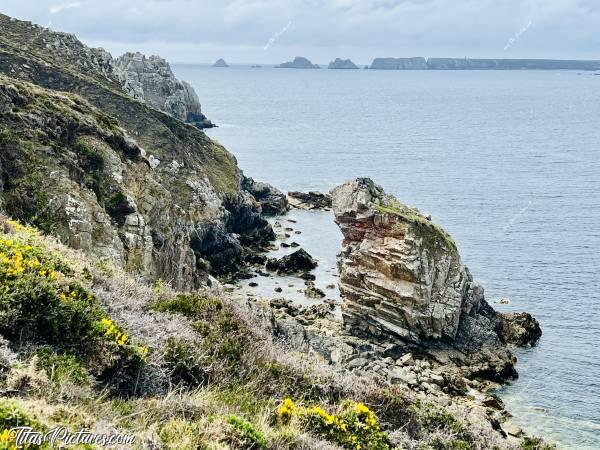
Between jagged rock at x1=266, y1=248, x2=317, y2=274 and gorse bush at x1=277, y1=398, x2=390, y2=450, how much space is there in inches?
1578

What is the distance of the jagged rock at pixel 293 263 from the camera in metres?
51.4

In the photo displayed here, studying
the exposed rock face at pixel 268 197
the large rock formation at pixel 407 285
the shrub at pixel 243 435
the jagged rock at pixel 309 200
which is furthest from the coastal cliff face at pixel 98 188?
the jagged rock at pixel 309 200

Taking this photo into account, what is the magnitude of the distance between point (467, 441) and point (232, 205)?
4912cm

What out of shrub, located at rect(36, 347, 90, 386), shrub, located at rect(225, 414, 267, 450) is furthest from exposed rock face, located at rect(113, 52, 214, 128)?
shrub, located at rect(225, 414, 267, 450)

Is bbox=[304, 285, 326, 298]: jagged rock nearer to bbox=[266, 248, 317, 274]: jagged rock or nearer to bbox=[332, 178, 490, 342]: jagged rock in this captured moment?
bbox=[266, 248, 317, 274]: jagged rock

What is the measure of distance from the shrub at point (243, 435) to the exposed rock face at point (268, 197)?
204 feet

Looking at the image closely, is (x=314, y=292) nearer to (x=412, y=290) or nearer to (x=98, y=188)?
(x=412, y=290)

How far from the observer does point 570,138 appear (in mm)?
124875

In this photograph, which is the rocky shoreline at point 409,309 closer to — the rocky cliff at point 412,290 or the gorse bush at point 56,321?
the rocky cliff at point 412,290

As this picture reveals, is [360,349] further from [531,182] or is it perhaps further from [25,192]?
[531,182]

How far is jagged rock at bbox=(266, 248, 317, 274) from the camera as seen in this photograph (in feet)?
169

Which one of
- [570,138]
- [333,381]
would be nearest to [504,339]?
[333,381]

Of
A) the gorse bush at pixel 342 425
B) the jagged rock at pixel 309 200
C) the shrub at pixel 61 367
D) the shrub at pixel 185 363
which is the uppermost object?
the shrub at pixel 61 367

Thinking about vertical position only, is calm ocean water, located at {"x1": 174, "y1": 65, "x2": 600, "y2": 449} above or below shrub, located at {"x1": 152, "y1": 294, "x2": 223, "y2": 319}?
below
